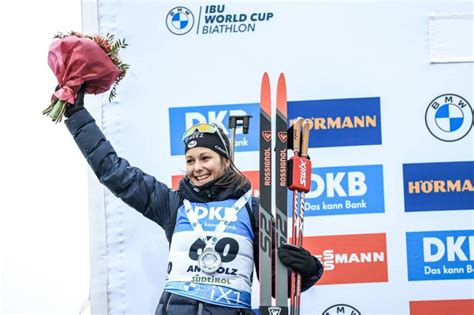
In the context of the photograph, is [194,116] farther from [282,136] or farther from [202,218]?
[202,218]

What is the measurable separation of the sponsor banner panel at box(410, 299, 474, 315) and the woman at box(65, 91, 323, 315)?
0.93 m

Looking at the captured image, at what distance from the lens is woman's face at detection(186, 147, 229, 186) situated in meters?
3.61

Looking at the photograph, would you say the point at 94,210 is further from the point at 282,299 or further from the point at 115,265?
the point at 282,299

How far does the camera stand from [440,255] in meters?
4.41

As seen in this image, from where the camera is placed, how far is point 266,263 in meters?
3.57

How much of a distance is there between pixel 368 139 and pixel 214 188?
42.0 inches

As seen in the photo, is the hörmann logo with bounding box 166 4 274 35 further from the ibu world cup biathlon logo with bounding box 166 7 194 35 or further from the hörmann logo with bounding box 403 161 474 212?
the hörmann logo with bounding box 403 161 474 212

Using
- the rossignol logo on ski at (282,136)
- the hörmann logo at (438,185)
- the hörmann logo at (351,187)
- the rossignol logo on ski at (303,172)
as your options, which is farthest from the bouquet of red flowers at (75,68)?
the hörmann logo at (438,185)

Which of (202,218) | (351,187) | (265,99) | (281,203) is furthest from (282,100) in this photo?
(351,187)

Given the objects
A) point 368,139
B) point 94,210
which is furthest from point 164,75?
point 368,139

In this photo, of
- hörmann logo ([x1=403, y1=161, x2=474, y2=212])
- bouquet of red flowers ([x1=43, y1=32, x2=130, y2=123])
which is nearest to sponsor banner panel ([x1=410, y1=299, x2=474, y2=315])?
hörmann logo ([x1=403, y1=161, x2=474, y2=212])

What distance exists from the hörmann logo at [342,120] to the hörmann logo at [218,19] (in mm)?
443

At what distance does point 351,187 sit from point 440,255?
521 mm

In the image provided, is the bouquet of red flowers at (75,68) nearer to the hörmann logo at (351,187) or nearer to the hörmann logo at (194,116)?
the hörmann logo at (194,116)
